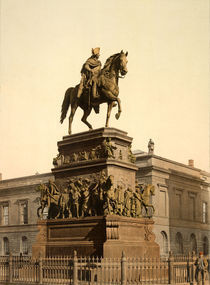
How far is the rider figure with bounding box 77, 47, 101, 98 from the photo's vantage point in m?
21.2

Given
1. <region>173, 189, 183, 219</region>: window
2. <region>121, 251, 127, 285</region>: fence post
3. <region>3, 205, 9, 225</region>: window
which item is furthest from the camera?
<region>3, 205, 9, 225</region>: window

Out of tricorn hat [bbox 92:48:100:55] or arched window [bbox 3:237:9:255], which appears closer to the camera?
tricorn hat [bbox 92:48:100:55]

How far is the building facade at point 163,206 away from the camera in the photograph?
47219mm

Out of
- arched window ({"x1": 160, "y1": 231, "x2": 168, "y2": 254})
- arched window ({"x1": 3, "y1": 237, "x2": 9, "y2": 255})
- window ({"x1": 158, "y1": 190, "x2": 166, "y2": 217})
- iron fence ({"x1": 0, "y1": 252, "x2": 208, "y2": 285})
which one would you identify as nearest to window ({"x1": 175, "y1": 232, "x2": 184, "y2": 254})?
arched window ({"x1": 160, "y1": 231, "x2": 168, "y2": 254})

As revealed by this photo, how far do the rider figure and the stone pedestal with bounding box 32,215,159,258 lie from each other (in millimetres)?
5420

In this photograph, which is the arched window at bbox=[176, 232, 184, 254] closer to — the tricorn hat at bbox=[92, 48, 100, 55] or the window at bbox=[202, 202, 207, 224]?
the window at bbox=[202, 202, 207, 224]

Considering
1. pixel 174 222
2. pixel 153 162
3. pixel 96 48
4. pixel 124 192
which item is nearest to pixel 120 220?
pixel 124 192

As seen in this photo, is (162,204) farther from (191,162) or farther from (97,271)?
(97,271)

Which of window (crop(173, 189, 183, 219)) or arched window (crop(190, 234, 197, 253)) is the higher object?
window (crop(173, 189, 183, 219))

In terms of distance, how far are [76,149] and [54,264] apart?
16.8 feet

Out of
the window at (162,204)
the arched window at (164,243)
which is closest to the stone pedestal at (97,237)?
the window at (162,204)

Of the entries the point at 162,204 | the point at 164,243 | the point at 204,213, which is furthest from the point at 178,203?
the point at 204,213

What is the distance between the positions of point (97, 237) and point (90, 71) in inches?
274

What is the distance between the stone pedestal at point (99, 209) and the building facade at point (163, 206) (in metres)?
25.8
